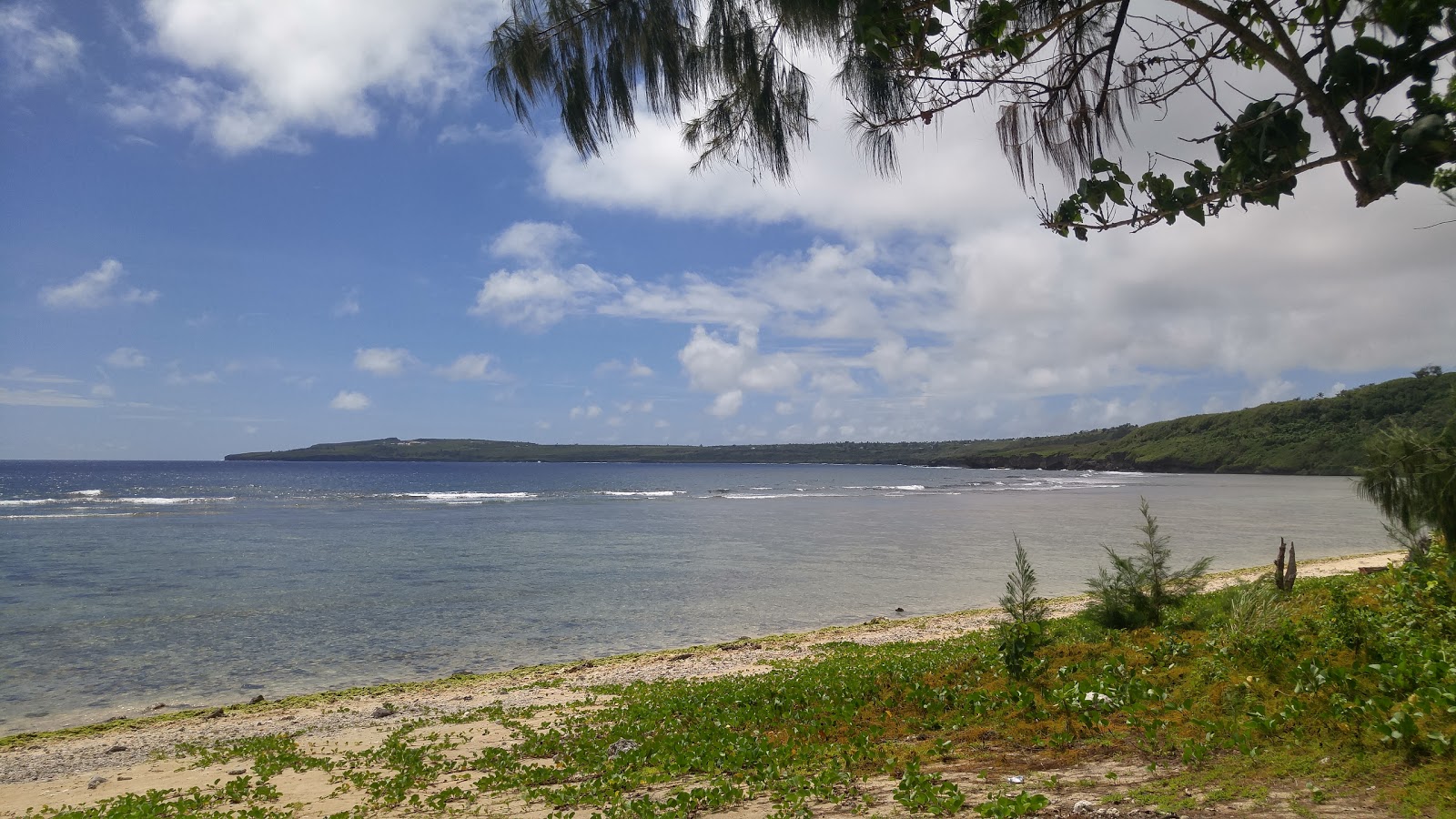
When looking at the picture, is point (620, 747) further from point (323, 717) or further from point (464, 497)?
point (464, 497)

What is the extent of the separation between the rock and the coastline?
8.31 feet

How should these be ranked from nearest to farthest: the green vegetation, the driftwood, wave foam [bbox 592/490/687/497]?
the green vegetation < the driftwood < wave foam [bbox 592/490/687/497]

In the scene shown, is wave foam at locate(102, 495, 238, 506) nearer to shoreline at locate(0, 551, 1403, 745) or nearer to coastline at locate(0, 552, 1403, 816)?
shoreline at locate(0, 551, 1403, 745)

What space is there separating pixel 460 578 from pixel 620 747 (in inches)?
752

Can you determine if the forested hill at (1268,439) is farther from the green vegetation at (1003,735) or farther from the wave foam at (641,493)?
the green vegetation at (1003,735)

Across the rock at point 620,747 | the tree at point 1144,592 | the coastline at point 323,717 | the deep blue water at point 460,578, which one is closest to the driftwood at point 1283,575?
the tree at point 1144,592

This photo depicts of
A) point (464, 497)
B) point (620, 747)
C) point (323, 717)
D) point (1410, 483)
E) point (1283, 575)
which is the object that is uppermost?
point (1410, 483)

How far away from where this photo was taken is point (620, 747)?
8.36 metres

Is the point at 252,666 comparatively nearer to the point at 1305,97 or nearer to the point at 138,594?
the point at 138,594

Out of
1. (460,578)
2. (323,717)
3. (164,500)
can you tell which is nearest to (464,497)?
(164,500)

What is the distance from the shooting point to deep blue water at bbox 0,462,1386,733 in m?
15.8

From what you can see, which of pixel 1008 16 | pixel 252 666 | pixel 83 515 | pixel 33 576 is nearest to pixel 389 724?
pixel 252 666

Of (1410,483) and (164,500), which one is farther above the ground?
(1410,483)

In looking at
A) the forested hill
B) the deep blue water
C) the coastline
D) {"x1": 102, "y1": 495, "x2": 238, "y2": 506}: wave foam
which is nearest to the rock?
the coastline
